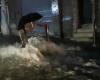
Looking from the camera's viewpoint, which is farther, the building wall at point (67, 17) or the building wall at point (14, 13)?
the building wall at point (14, 13)

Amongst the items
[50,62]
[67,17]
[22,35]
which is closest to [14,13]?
[67,17]

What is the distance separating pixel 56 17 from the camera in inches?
749

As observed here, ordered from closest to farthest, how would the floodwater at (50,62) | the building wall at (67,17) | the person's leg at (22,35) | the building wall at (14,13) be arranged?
the floodwater at (50,62) → the person's leg at (22,35) → the building wall at (67,17) → the building wall at (14,13)

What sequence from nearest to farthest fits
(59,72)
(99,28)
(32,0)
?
1. (59,72)
2. (99,28)
3. (32,0)

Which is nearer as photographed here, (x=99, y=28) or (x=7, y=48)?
(x=7, y=48)

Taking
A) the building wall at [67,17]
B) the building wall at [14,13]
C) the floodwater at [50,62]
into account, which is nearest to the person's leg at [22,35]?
the floodwater at [50,62]

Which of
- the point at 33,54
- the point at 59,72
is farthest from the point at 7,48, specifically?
the point at 59,72

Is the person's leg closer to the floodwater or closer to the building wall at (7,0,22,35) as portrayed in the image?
the floodwater

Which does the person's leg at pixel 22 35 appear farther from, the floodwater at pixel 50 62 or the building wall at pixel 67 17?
Answer: the building wall at pixel 67 17

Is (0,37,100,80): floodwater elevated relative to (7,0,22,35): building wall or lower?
lower

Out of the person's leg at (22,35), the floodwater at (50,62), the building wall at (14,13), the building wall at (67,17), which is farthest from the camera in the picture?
the building wall at (14,13)

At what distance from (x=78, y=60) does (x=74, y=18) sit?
604 centimetres

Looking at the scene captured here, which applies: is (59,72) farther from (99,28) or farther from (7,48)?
(99,28)

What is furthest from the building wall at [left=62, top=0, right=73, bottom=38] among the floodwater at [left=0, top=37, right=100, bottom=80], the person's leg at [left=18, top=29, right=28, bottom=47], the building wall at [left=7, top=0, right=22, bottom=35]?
the person's leg at [left=18, top=29, right=28, bottom=47]
